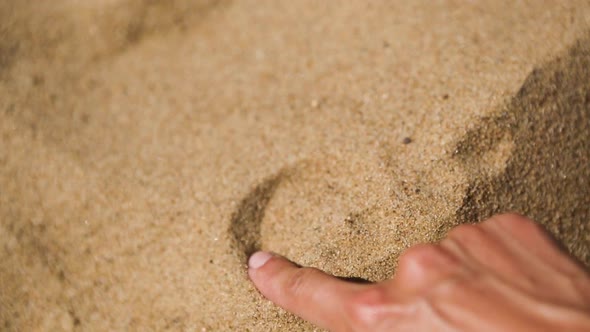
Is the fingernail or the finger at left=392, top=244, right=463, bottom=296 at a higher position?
the finger at left=392, top=244, right=463, bottom=296

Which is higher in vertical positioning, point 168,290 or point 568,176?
point 568,176

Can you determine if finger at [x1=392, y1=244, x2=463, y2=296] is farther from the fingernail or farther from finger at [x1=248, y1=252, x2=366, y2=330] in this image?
the fingernail

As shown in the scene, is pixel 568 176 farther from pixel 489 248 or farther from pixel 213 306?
pixel 213 306

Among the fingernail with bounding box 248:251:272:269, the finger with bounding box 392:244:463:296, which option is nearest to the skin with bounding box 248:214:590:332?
the finger with bounding box 392:244:463:296

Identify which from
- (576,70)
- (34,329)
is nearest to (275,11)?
(576,70)

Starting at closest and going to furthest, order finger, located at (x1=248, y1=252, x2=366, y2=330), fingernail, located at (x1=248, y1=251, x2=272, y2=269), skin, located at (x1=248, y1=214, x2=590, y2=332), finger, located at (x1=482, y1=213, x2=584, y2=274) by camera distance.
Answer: skin, located at (x1=248, y1=214, x2=590, y2=332) < finger, located at (x1=482, y1=213, x2=584, y2=274) < finger, located at (x1=248, y1=252, x2=366, y2=330) < fingernail, located at (x1=248, y1=251, x2=272, y2=269)

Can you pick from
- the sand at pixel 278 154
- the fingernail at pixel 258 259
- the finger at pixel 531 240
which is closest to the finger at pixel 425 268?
the finger at pixel 531 240

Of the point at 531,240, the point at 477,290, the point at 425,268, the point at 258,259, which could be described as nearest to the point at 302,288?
the point at 258,259
